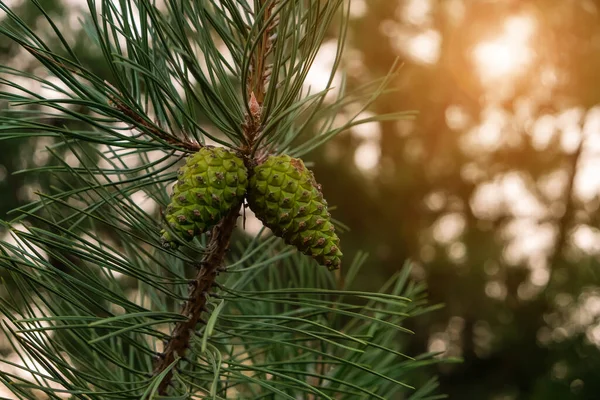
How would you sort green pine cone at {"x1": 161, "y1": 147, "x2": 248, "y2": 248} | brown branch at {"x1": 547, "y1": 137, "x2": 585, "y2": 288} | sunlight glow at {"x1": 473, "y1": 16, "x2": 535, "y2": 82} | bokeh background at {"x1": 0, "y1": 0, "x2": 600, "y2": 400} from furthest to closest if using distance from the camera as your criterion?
sunlight glow at {"x1": 473, "y1": 16, "x2": 535, "y2": 82}
brown branch at {"x1": 547, "y1": 137, "x2": 585, "y2": 288}
bokeh background at {"x1": 0, "y1": 0, "x2": 600, "y2": 400}
green pine cone at {"x1": 161, "y1": 147, "x2": 248, "y2": 248}

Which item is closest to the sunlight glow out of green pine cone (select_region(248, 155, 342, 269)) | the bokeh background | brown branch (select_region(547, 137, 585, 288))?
the bokeh background

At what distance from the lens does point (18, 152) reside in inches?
49.6

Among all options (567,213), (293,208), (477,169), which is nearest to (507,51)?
(477,169)

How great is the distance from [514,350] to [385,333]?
1.15m

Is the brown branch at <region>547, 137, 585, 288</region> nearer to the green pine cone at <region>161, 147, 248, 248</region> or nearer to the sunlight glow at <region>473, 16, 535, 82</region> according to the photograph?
the sunlight glow at <region>473, 16, 535, 82</region>

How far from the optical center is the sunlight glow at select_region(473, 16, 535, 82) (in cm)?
177

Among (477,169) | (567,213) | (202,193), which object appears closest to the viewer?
(202,193)

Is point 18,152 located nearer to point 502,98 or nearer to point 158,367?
point 158,367

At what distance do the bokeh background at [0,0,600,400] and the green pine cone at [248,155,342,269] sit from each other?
115cm

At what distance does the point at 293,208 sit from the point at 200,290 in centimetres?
7

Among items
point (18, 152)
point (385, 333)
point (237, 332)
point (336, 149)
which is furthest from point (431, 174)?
point (237, 332)

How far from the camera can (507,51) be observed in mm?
1841

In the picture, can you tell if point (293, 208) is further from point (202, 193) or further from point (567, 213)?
point (567, 213)

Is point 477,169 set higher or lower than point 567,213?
higher
